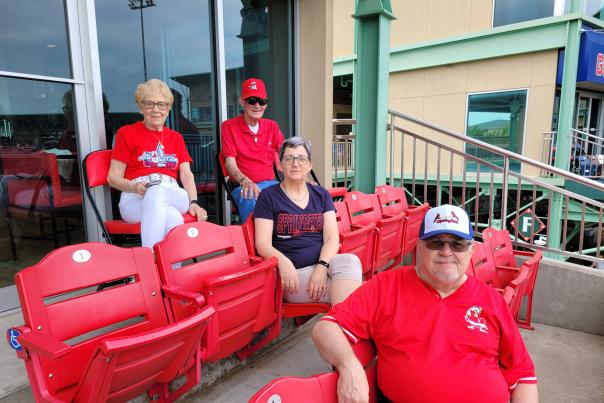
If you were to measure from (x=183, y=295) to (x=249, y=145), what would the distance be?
74.7 inches

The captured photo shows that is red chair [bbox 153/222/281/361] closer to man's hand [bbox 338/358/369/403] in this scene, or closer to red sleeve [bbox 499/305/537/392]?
man's hand [bbox 338/358/369/403]

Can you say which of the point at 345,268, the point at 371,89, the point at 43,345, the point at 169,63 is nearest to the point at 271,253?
the point at 345,268

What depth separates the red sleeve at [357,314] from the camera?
135cm

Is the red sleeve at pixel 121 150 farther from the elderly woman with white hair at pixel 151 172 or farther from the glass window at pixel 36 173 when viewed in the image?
the glass window at pixel 36 173

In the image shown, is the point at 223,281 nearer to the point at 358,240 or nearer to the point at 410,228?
the point at 358,240

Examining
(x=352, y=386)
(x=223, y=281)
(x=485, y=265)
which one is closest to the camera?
(x=352, y=386)

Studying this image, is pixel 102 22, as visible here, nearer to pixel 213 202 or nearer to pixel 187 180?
pixel 187 180

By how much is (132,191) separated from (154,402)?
124 cm

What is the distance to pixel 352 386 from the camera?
44.6 inches

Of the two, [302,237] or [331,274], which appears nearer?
[331,274]

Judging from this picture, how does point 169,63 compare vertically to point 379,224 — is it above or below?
above

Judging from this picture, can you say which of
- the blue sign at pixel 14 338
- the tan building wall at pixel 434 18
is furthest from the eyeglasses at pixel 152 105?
the tan building wall at pixel 434 18

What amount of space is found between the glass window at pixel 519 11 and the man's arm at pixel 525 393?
9758 millimetres

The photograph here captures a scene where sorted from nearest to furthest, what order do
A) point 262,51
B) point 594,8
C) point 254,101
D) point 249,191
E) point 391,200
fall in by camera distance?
point 249,191, point 254,101, point 391,200, point 262,51, point 594,8
